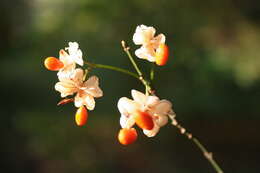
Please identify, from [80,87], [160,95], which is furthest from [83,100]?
[160,95]

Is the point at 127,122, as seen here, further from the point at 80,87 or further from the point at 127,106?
the point at 80,87

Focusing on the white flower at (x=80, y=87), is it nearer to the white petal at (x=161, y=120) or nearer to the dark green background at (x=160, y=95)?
the white petal at (x=161, y=120)

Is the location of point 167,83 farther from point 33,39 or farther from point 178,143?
point 33,39

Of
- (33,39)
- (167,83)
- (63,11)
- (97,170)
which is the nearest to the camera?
(97,170)

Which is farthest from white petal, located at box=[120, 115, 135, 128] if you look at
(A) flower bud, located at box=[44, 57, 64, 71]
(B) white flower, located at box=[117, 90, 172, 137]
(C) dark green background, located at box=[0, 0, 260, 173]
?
(C) dark green background, located at box=[0, 0, 260, 173]

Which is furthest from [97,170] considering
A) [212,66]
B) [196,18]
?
[196,18]

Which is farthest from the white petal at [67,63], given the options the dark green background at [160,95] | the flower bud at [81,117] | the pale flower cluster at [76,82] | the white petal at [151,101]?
the dark green background at [160,95]
